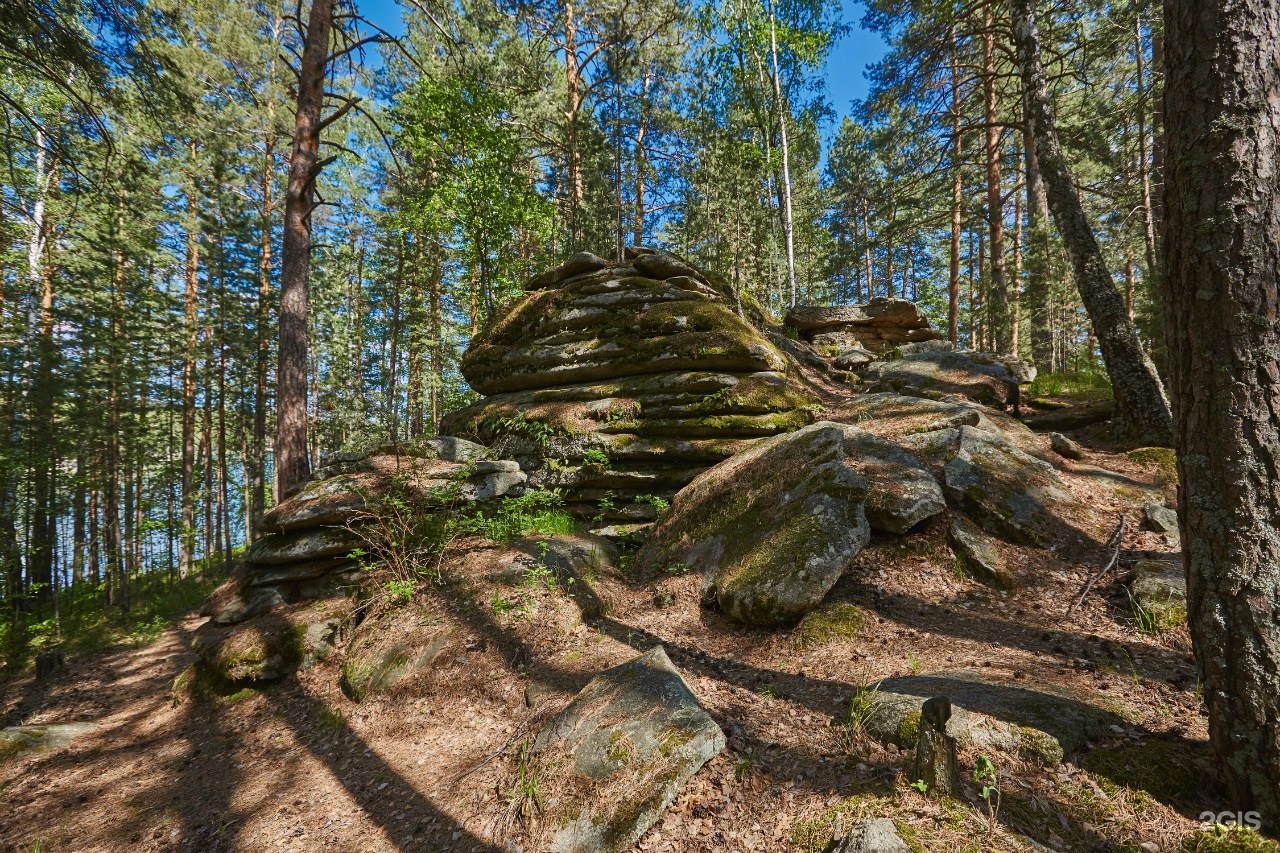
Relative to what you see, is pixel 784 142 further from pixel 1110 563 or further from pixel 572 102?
pixel 1110 563

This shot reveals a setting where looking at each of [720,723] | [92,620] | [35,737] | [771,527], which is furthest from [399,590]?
[92,620]

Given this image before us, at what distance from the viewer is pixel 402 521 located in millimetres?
6141

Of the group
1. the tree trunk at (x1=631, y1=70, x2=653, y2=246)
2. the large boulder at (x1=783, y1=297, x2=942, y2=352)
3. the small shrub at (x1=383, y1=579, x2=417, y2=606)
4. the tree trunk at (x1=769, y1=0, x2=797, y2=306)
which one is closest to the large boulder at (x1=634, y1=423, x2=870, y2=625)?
the small shrub at (x1=383, y1=579, x2=417, y2=606)

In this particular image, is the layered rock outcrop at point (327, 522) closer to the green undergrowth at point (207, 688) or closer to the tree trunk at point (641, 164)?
the green undergrowth at point (207, 688)

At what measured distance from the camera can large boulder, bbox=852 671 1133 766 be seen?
8.87ft

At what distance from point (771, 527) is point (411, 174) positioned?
20.7m

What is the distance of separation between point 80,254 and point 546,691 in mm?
17768

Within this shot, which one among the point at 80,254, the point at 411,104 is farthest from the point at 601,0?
the point at 80,254

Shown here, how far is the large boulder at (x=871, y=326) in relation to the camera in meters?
15.4

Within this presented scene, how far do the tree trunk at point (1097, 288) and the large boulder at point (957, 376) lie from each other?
1.94 meters

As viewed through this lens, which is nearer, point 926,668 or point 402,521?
point 926,668

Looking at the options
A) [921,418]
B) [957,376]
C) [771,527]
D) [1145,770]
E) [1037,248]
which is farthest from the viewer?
[1037,248]

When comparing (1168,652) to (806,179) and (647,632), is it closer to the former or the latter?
(647,632)

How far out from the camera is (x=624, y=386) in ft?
29.7
